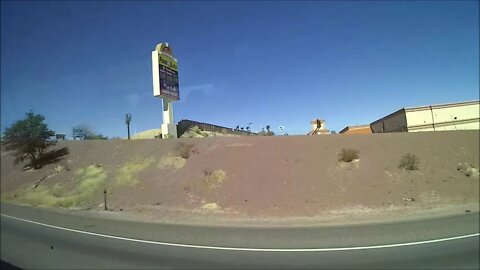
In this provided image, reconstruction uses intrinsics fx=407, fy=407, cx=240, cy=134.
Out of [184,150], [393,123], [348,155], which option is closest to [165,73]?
[184,150]

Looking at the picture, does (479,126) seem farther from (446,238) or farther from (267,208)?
(446,238)

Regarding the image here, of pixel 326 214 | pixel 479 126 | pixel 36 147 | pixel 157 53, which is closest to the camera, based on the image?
pixel 36 147

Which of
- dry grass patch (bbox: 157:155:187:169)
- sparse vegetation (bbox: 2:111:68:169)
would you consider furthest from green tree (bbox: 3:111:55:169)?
dry grass patch (bbox: 157:155:187:169)

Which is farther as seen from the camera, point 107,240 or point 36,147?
point 107,240

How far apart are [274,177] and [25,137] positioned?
83.2 feet

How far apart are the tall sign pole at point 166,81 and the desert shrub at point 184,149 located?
7.12 meters

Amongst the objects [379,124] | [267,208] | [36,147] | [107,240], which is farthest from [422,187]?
[379,124]

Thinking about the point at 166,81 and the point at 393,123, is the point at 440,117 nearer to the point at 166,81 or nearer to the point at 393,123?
the point at 393,123

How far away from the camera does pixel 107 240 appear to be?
1195 centimetres

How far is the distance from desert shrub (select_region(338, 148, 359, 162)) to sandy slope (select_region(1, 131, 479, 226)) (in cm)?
48

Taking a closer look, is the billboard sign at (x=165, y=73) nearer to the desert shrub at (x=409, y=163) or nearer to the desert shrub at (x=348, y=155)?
the desert shrub at (x=348, y=155)

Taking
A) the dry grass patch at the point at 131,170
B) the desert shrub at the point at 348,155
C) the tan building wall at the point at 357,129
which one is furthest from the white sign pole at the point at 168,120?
the tan building wall at the point at 357,129

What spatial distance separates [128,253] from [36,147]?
560 centimetres

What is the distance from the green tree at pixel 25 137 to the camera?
11.8 ft
